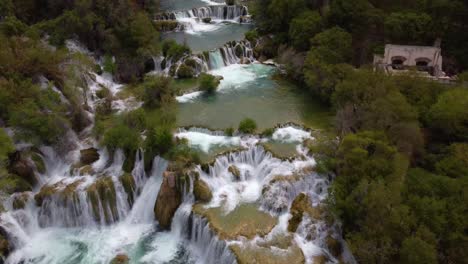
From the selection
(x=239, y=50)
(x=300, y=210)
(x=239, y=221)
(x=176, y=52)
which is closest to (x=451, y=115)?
(x=300, y=210)

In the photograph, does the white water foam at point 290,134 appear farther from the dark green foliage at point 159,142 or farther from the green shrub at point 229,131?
the dark green foliage at point 159,142

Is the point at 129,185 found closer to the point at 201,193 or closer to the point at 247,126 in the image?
the point at 201,193

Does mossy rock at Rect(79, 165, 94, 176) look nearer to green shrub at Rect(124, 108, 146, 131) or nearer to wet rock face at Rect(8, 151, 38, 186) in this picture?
wet rock face at Rect(8, 151, 38, 186)

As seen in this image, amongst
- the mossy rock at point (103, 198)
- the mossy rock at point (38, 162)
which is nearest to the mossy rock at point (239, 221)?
the mossy rock at point (103, 198)

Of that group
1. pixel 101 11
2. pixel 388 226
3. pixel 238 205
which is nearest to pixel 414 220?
pixel 388 226

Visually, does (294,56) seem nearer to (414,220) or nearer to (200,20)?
(200,20)
